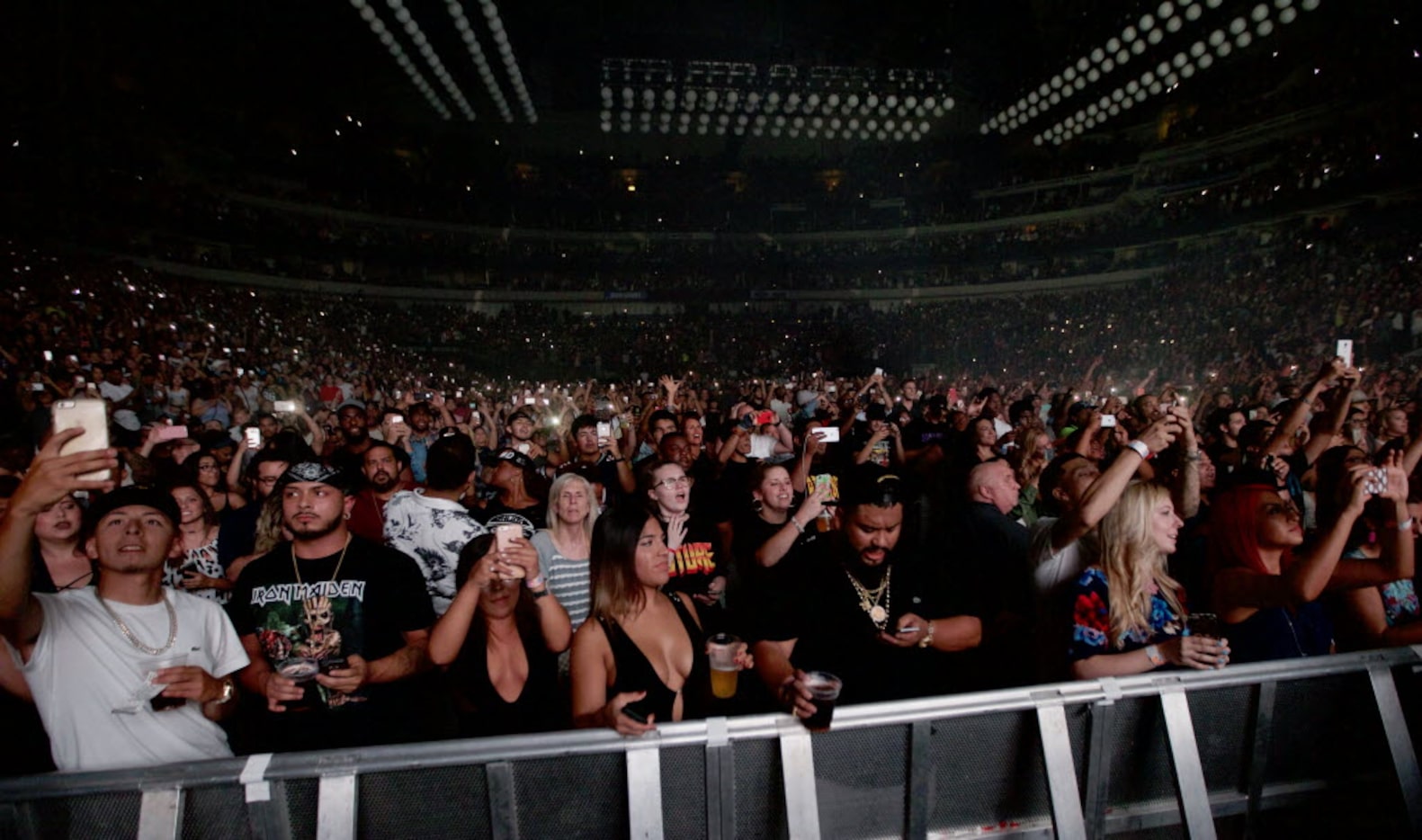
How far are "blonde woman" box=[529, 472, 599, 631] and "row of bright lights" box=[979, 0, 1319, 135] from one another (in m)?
15.1

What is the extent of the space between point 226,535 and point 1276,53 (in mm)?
33535

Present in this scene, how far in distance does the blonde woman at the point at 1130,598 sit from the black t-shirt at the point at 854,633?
503mm

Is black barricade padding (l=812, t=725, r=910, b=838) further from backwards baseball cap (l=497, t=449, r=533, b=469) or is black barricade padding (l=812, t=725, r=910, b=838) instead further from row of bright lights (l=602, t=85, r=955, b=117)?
row of bright lights (l=602, t=85, r=955, b=117)

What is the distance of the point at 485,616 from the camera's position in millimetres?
2771

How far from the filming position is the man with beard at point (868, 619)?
2.66 m

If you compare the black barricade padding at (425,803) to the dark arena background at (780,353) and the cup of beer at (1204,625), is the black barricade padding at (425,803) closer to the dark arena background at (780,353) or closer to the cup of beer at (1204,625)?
the dark arena background at (780,353)

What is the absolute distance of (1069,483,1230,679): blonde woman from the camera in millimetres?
2541

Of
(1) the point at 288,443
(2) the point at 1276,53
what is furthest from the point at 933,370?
(1) the point at 288,443

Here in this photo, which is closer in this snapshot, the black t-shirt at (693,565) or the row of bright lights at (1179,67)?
the black t-shirt at (693,565)

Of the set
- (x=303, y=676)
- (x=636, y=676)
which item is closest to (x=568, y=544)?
(x=636, y=676)

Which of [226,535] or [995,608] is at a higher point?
[226,535]

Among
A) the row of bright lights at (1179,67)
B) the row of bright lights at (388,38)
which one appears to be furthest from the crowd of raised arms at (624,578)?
the row of bright lights at (388,38)

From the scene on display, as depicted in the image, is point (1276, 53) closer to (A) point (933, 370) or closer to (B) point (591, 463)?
(A) point (933, 370)

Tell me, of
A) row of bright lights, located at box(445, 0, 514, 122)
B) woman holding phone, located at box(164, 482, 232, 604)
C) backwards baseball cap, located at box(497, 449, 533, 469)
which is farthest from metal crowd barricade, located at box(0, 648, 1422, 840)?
row of bright lights, located at box(445, 0, 514, 122)
